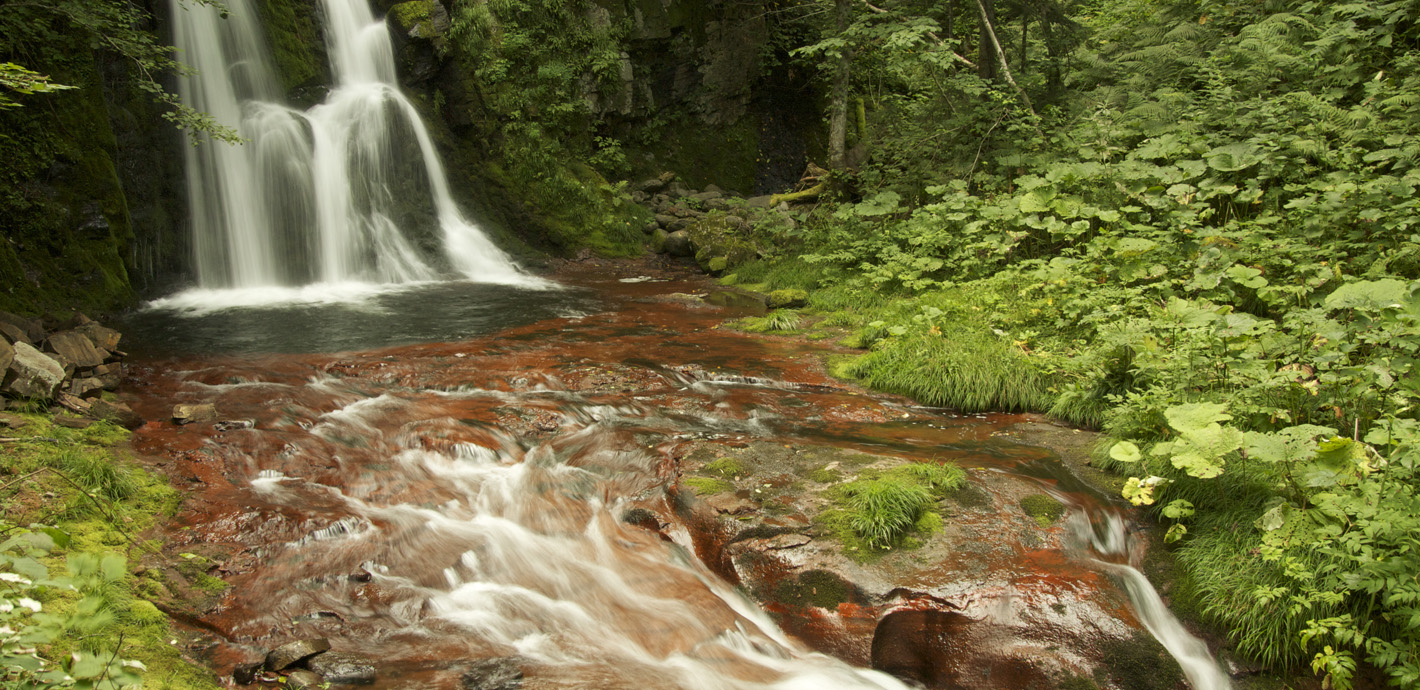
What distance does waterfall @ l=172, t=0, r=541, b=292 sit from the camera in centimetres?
1234

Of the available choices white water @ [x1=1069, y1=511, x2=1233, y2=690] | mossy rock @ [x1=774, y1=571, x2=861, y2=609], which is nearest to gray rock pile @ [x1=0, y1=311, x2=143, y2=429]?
mossy rock @ [x1=774, y1=571, x2=861, y2=609]

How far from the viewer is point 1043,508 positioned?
466 centimetres

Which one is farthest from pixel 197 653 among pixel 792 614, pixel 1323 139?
pixel 1323 139

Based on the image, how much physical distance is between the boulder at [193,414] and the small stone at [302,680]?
3503 mm

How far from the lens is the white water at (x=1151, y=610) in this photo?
3.77 meters

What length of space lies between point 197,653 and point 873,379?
5.76 m

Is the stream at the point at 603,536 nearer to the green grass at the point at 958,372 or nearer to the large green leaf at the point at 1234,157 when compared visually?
the green grass at the point at 958,372

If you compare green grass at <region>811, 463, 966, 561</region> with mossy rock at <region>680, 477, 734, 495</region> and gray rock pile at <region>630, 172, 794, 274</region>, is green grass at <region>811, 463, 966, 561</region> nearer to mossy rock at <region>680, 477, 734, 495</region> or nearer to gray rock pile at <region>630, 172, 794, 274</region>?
mossy rock at <region>680, 477, 734, 495</region>

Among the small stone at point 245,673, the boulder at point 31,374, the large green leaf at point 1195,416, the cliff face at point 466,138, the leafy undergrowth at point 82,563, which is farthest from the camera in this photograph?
the cliff face at point 466,138

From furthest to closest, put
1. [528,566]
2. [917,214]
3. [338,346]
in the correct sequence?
1. [917,214]
2. [338,346]
3. [528,566]

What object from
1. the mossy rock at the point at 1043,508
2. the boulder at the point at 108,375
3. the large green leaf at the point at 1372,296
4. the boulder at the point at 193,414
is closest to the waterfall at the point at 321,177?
the boulder at the point at 108,375

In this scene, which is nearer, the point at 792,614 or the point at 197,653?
the point at 197,653

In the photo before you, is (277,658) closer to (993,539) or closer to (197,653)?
(197,653)

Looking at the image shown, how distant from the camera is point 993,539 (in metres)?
4.43
